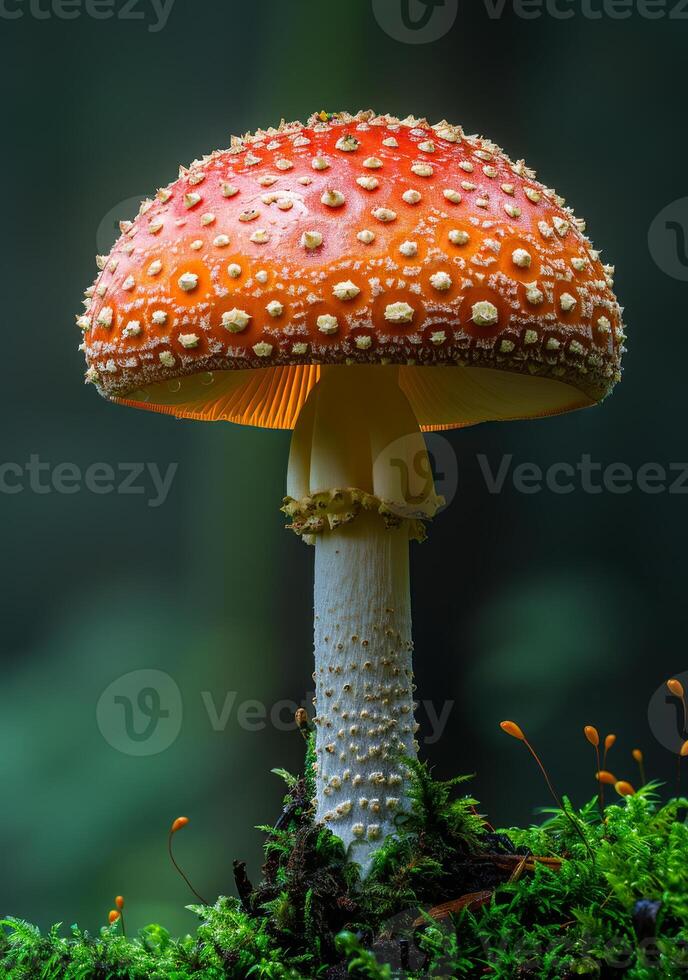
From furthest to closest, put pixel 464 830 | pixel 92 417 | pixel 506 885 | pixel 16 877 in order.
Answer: pixel 92 417 → pixel 16 877 → pixel 464 830 → pixel 506 885

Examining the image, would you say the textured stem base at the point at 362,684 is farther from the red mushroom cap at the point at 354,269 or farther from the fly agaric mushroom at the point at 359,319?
the red mushroom cap at the point at 354,269

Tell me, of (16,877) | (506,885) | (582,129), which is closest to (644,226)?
(582,129)

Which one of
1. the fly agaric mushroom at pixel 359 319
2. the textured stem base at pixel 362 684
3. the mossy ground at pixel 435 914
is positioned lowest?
the mossy ground at pixel 435 914

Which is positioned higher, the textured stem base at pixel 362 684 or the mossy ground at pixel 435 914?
the textured stem base at pixel 362 684

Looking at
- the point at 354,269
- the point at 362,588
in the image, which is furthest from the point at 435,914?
the point at 354,269

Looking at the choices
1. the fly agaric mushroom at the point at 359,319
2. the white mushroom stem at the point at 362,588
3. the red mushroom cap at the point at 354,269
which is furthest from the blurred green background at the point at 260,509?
the red mushroom cap at the point at 354,269

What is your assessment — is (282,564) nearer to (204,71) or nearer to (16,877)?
(16,877)

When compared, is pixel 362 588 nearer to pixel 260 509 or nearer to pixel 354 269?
pixel 354 269

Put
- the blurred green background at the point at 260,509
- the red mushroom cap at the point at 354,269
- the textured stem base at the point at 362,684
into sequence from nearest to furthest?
the red mushroom cap at the point at 354,269
the textured stem base at the point at 362,684
the blurred green background at the point at 260,509
